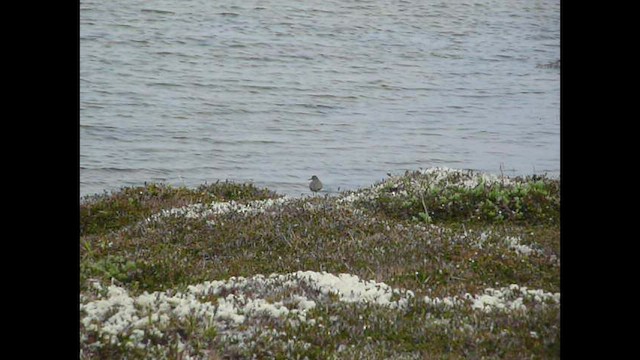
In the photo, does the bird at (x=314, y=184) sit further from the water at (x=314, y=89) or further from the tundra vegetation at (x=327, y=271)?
the tundra vegetation at (x=327, y=271)

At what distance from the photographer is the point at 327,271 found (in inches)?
409

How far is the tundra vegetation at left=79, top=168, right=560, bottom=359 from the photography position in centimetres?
745

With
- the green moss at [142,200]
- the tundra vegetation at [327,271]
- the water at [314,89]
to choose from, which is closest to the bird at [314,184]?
the water at [314,89]

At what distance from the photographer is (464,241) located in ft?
40.5

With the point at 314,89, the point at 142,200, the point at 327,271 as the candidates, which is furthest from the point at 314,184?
the point at 142,200

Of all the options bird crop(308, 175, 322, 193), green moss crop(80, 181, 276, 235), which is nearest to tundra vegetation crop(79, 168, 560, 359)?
green moss crop(80, 181, 276, 235)

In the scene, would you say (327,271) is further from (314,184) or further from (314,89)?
(314,89)

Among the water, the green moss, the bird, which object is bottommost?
the green moss

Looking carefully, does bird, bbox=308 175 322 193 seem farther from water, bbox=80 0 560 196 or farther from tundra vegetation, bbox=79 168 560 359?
tundra vegetation, bbox=79 168 560 359

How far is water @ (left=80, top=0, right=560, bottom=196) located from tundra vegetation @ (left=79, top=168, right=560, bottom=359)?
3.45 ft

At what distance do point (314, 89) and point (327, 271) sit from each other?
4.67 metres

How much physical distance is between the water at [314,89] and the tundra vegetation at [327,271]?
41.4 inches

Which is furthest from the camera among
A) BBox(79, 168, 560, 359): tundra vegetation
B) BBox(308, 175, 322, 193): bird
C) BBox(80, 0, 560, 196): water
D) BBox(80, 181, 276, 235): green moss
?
BBox(308, 175, 322, 193): bird
